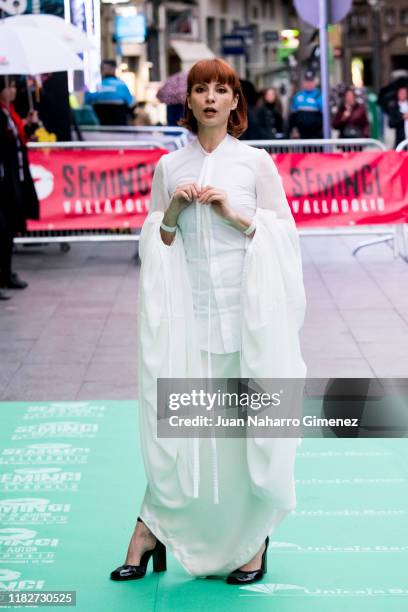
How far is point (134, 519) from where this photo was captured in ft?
18.8

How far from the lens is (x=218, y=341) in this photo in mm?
4801

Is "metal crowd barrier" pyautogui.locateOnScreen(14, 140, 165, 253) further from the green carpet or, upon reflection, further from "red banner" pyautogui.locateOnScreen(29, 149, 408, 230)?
the green carpet

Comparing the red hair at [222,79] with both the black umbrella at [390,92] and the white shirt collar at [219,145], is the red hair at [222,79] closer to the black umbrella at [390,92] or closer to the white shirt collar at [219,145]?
the white shirt collar at [219,145]

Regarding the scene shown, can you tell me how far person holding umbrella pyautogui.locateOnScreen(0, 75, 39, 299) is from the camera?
12070 mm

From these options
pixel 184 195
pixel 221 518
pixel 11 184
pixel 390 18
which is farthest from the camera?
pixel 390 18

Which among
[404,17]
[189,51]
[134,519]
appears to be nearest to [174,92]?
[134,519]

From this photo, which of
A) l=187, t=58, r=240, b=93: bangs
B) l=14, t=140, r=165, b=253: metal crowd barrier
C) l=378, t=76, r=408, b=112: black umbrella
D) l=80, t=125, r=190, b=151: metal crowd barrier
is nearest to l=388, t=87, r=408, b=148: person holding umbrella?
l=378, t=76, r=408, b=112: black umbrella

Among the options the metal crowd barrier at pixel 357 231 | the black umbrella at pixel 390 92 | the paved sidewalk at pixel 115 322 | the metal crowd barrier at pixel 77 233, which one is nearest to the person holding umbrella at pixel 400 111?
the black umbrella at pixel 390 92

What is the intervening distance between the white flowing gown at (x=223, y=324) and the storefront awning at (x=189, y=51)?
156 feet

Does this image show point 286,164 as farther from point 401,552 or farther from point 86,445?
point 401,552

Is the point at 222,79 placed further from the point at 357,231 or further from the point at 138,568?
the point at 357,231

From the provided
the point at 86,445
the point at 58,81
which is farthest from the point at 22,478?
the point at 58,81

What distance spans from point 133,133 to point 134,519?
13.2 meters

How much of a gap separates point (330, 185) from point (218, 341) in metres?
8.93
